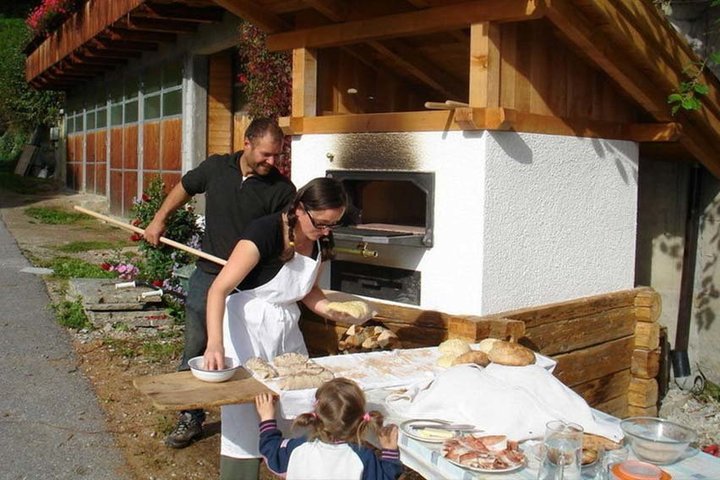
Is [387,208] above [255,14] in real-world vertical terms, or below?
below

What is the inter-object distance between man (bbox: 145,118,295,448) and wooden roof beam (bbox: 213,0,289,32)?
1077 millimetres

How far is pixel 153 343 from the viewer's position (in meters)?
6.69

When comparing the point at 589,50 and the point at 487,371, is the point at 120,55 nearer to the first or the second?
the point at 589,50

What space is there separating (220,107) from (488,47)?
7.45m

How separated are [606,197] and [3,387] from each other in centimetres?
420

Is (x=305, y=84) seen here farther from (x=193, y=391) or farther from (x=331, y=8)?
(x=193, y=391)

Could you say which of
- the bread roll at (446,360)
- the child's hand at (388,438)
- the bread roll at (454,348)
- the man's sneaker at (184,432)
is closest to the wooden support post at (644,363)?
the bread roll at (454,348)

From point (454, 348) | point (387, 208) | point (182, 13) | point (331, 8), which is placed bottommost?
point (454, 348)

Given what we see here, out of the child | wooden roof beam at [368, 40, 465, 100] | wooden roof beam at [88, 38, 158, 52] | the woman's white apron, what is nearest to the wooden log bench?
the woman's white apron

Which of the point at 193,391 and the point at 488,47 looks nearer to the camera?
the point at 193,391

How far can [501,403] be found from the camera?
110 inches

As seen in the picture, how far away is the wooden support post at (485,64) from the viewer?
4.13m

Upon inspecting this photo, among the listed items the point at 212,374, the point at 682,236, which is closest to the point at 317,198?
the point at 212,374

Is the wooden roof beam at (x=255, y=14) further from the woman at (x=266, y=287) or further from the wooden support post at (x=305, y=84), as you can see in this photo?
the woman at (x=266, y=287)
